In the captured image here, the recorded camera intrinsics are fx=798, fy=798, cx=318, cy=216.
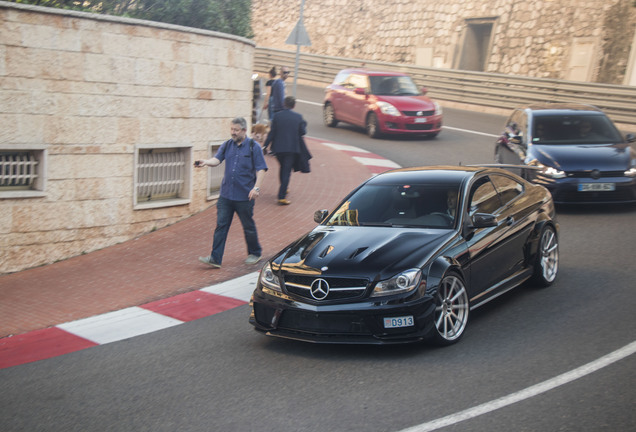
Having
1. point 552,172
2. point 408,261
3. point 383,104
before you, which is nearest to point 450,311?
point 408,261

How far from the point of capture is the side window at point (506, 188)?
8320 mm

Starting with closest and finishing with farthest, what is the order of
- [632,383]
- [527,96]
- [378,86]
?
1. [632,383]
2. [378,86]
3. [527,96]

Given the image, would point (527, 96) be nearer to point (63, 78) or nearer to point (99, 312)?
point (63, 78)

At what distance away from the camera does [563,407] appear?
5.33m

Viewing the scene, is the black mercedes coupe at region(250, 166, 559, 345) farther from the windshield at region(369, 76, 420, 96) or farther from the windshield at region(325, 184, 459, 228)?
the windshield at region(369, 76, 420, 96)

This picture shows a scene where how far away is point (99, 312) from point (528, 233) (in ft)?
15.5

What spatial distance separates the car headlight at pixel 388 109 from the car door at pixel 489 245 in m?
12.6

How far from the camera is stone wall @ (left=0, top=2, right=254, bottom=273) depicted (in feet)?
35.6

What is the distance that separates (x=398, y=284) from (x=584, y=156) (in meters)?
7.13

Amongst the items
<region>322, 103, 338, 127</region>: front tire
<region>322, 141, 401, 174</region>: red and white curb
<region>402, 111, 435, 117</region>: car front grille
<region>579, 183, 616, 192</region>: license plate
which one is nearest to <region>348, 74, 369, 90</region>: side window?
<region>322, 103, 338, 127</region>: front tire

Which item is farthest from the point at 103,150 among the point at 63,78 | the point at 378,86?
the point at 378,86

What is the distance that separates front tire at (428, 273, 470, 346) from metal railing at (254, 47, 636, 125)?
18020 millimetres

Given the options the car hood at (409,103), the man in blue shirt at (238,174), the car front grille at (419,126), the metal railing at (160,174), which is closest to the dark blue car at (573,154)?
the man in blue shirt at (238,174)

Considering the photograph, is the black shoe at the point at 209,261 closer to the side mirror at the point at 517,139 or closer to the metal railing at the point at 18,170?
the metal railing at the point at 18,170
